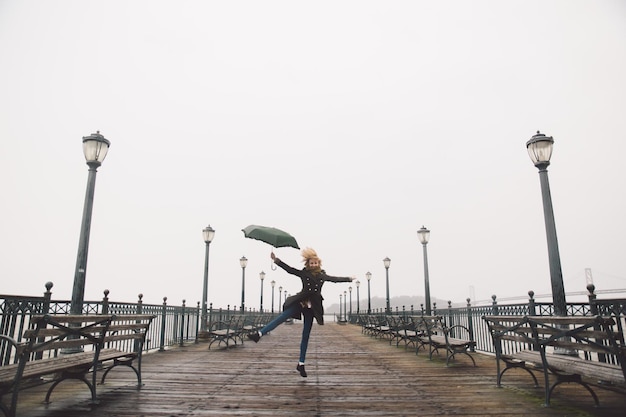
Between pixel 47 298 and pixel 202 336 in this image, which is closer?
pixel 47 298

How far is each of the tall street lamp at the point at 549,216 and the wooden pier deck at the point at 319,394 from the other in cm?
206

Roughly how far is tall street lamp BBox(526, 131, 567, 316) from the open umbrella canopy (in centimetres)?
594

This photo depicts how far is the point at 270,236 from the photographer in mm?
8016

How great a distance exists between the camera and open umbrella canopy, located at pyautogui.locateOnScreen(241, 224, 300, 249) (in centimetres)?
795

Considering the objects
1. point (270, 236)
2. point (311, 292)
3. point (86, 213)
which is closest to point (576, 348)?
point (311, 292)

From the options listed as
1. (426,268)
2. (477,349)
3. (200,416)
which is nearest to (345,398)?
(200,416)

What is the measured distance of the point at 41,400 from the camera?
5.27m

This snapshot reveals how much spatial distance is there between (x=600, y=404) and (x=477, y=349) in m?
6.69

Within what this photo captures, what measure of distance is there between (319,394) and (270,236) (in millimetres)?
3351

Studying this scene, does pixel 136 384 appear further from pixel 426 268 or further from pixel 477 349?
pixel 426 268

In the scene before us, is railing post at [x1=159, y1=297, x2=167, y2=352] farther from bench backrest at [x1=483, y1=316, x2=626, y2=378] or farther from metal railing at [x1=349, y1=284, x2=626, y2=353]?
bench backrest at [x1=483, y1=316, x2=626, y2=378]

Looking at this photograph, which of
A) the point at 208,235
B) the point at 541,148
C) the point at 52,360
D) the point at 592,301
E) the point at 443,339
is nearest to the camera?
the point at 52,360

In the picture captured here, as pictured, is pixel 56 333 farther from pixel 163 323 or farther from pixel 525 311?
pixel 525 311

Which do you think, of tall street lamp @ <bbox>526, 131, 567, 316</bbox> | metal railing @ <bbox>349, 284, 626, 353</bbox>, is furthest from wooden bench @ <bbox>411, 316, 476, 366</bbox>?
tall street lamp @ <bbox>526, 131, 567, 316</bbox>
